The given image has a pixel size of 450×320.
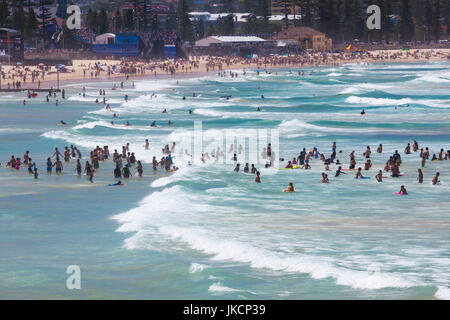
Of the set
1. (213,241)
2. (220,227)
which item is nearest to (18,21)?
(220,227)

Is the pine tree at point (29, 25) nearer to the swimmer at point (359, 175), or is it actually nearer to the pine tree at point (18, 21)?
the pine tree at point (18, 21)

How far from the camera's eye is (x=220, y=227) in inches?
1060

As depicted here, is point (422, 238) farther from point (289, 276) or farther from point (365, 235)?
point (289, 276)

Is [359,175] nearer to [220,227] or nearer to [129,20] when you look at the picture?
[220,227]

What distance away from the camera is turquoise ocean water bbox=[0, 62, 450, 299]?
20797 millimetres

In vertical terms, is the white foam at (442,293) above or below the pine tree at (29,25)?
below

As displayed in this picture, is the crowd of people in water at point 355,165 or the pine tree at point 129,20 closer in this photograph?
the crowd of people in water at point 355,165

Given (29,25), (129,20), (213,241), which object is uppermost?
(129,20)

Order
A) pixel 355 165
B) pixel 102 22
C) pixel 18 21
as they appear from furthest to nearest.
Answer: pixel 102 22, pixel 18 21, pixel 355 165

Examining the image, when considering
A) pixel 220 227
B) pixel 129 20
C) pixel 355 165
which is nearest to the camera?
pixel 220 227

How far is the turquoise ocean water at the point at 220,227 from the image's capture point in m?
20.8

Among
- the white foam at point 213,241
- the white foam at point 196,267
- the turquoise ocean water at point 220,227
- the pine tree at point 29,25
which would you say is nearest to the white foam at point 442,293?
the turquoise ocean water at point 220,227

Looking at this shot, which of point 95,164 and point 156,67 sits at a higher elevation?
point 156,67
